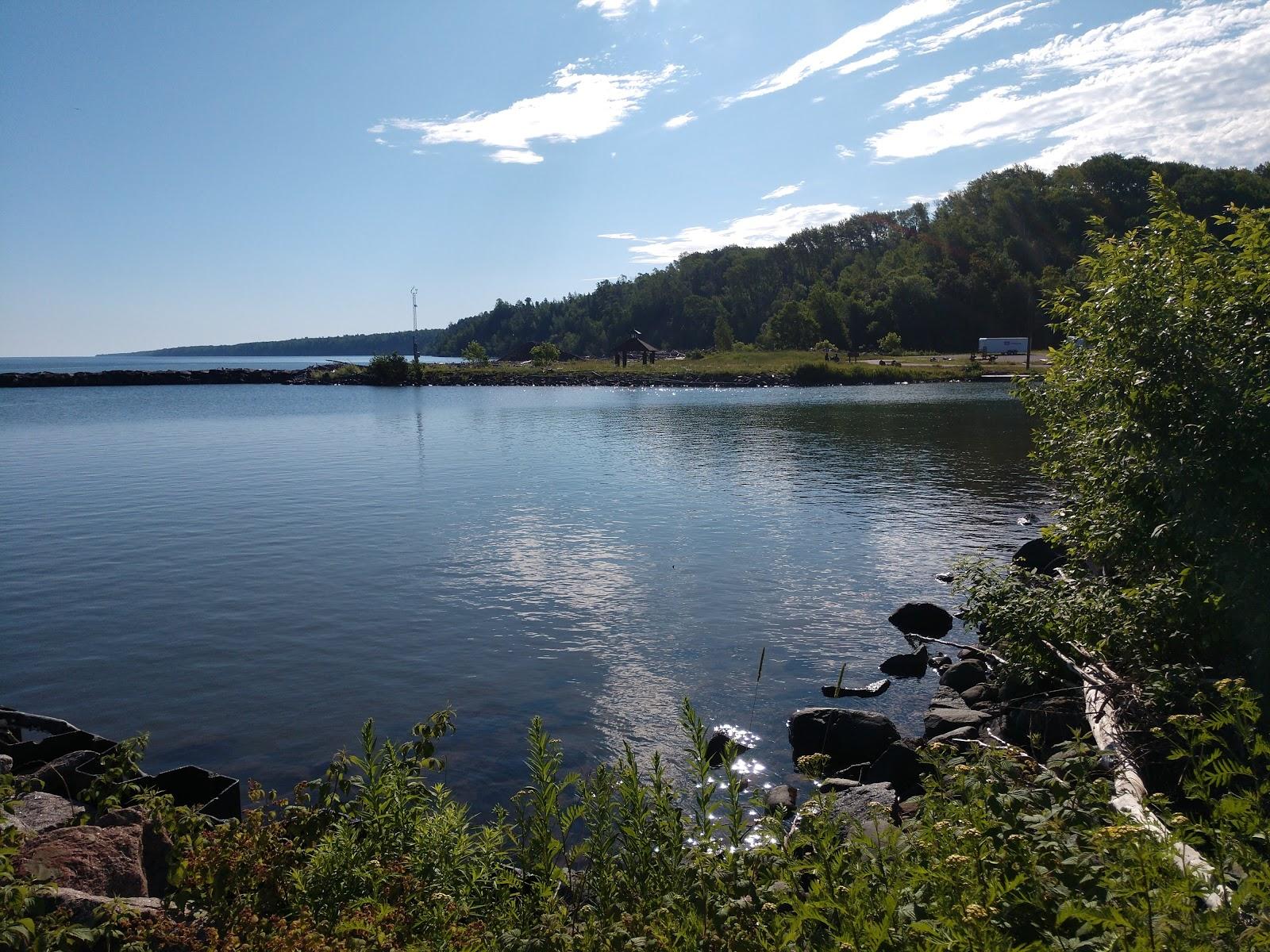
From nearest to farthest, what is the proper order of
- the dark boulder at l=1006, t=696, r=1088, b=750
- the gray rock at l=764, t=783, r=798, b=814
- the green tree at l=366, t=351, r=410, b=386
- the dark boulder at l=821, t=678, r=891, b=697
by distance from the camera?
the gray rock at l=764, t=783, r=798, b=814, the dark boulder at l=1006, t=696, r=1088, b=750, the dark boulder at l=821, t=678, r=891, b=697, the green tree at l=366, t=351, r=410, b=386

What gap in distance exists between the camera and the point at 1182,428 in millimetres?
9305

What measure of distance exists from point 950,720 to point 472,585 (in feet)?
41.2

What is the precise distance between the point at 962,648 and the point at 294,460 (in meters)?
39.2

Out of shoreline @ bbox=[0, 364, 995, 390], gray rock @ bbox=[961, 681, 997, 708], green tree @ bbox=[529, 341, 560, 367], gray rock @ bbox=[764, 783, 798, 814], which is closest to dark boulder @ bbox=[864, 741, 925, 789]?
gray rock @ bbox=[764, 783, 798, 814]

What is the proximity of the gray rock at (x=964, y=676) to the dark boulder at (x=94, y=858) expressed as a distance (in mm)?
12803

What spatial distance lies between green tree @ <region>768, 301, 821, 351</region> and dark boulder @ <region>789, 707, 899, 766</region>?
6087 inches

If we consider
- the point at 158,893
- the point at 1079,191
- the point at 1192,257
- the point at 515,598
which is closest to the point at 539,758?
the point at 158,893

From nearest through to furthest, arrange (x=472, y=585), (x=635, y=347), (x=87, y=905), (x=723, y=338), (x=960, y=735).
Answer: (x=87, y=905), (x=960, y=735), (x=472, y=585), (x=635, y=347), (x=723, y=338)

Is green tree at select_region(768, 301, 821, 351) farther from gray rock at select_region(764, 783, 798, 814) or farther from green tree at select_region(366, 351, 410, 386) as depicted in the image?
gray rock at select_region(764, 783, 798, 814)

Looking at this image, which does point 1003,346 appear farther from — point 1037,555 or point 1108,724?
point 1108,724

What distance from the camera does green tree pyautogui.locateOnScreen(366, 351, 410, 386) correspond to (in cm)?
13425

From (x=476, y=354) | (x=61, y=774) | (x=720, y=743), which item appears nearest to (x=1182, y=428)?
(x=720, y=743)

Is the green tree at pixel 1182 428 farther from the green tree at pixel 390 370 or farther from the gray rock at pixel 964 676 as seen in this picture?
the green tree at pixel 390 370

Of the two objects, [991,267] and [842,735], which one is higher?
[991,267]
